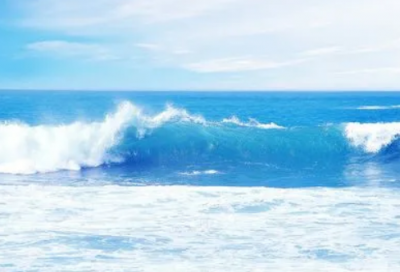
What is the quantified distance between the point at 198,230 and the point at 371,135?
15.8 m

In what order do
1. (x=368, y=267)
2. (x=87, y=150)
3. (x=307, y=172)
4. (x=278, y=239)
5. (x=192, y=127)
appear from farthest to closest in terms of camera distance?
1. (x=192, y=127)
2. (x=87, y=150)
3. (x=307, y=172)
4. (x=278, y=239)
5. (x=368, y=267)

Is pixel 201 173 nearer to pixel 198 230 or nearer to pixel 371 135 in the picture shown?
pixel 198 230

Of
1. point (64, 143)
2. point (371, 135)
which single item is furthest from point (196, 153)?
point (371, 135)

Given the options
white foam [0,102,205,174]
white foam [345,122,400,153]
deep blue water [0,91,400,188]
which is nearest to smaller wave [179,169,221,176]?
deep blue water [0,91,400,188]

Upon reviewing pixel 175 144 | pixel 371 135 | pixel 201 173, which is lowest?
pixel 201 173

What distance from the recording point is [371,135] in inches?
933

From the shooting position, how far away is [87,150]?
1973 cm

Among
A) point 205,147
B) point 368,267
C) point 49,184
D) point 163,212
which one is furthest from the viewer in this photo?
point 205,147

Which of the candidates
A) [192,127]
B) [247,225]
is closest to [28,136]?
[192,127]

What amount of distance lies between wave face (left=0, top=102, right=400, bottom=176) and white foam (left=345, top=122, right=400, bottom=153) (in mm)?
39

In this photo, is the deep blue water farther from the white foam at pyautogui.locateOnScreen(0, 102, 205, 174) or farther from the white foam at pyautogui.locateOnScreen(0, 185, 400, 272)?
the white foam at pyautogui.locateOnScreen(0, 185, 400, 272)

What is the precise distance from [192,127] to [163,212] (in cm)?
1186

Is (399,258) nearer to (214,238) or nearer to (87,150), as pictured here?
(214,238)

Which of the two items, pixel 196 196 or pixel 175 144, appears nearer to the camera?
pixel 196 196
